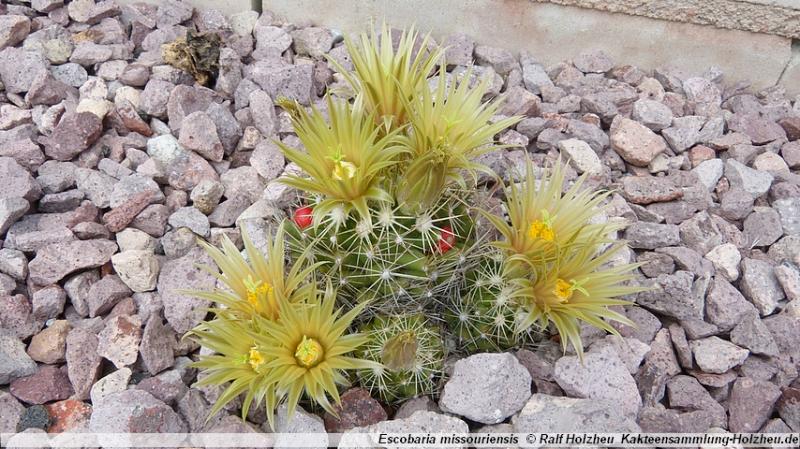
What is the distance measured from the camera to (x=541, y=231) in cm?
170

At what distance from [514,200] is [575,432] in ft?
1.97

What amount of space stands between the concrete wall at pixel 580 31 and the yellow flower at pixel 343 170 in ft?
5.59

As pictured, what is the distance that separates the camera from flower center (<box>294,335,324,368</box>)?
5.06 ft

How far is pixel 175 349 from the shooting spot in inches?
79.0

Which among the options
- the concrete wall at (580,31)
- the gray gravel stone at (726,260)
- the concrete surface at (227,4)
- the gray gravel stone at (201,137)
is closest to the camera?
the gray gravel stone at (726,260)

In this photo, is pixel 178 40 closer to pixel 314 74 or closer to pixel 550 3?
pixel 314 74

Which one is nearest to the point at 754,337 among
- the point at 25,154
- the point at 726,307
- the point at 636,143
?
the point at 726,307

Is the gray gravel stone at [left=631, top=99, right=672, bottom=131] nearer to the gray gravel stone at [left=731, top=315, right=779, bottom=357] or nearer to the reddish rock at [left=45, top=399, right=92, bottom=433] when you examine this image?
the gray gravel stone at [left=731, top=315, right=779, bottom=357]

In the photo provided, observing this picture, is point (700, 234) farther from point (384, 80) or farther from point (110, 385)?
point (110, 385)

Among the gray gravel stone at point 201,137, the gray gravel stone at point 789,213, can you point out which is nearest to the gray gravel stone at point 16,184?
the gray gravel stone at point 201,137

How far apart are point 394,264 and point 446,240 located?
0.56ft

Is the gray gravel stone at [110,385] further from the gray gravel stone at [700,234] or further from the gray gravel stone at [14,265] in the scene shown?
the gray gravel stone at [700,234]

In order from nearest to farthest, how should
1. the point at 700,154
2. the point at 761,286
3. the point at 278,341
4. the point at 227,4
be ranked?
1. the point at 278,341
2. the point at 761,286
3. the point at 700,154
4. the point at 227,4

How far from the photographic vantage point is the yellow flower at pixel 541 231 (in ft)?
5.55
